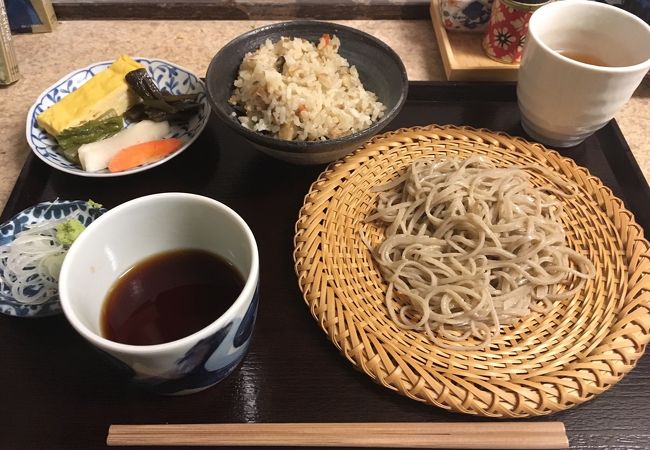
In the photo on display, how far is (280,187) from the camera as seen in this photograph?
1.33m

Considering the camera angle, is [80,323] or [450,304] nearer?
[80,323]

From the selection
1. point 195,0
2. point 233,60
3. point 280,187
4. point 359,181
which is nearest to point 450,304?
point 359,181

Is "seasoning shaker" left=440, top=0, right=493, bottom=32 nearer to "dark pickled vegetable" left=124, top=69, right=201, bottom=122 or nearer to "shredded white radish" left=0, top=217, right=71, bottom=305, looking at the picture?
"dark pickled vegetable" left=124, top=69, right=201, bottom=122

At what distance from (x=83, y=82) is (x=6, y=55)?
294 mm

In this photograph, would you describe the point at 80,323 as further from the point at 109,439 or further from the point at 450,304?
the point at 450,304

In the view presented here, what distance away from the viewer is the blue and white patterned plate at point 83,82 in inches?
51.2

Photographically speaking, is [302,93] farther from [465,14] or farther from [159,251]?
[465,14]

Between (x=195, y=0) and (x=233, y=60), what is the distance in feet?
2.20

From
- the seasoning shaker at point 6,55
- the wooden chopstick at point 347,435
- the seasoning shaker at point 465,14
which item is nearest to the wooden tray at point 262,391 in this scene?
the wooden chopstick at point 347,435

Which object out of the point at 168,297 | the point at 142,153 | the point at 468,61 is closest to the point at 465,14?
the point at 468,61

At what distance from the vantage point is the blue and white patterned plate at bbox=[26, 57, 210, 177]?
4.27ft

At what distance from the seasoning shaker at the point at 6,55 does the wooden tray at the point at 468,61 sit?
1334 mm

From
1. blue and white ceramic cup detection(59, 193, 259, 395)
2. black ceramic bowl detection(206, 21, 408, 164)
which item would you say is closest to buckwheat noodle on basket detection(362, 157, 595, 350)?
black ceramic bowl detection(206, 21, 408, 164)

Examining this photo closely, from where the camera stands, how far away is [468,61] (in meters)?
1.64
